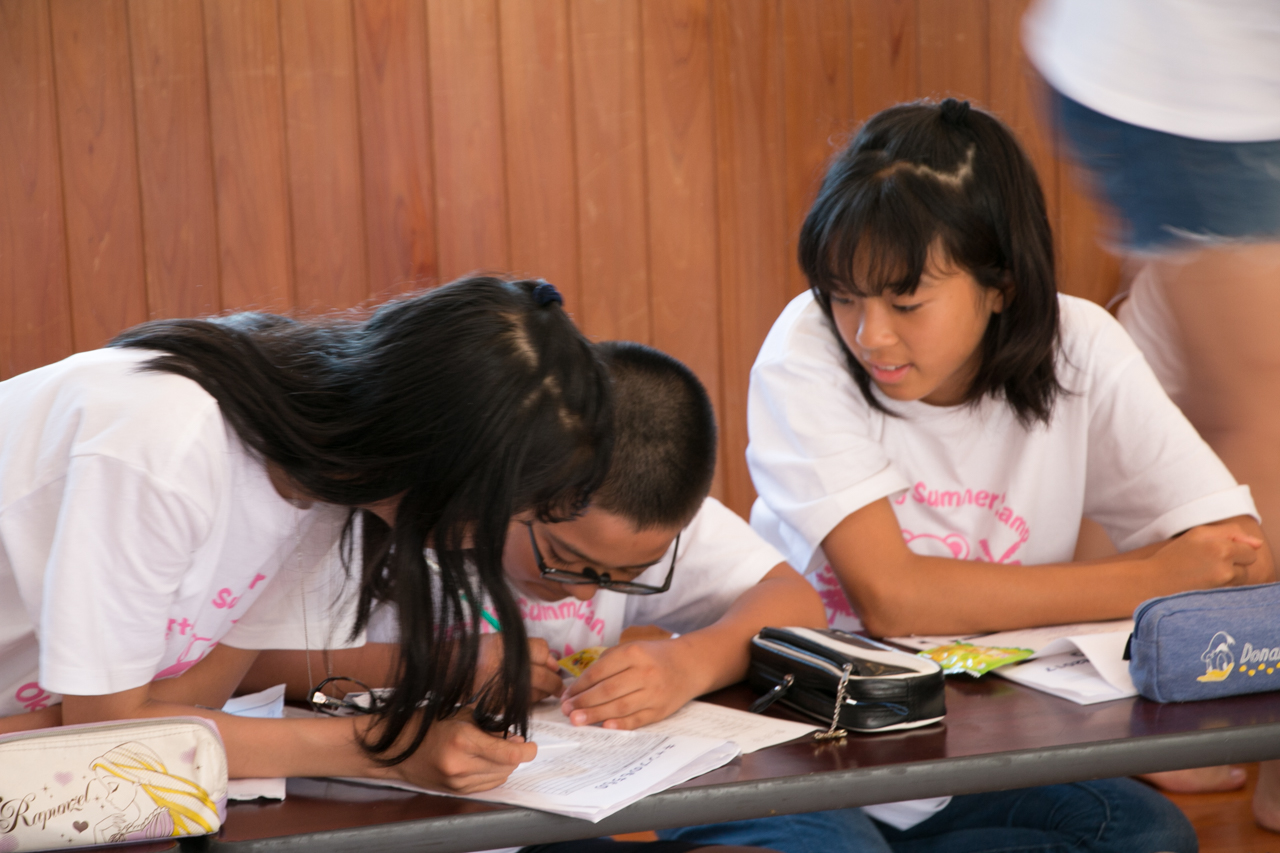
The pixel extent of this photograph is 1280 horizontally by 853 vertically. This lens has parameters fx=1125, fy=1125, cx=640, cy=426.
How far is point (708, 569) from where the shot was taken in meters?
1.65

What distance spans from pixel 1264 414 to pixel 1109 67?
1.40 feet

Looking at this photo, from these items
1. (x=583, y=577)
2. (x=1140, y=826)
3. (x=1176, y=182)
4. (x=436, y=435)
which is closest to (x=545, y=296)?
(x=436, y=435)

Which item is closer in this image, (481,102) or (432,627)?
(432,627)

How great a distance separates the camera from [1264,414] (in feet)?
3.50

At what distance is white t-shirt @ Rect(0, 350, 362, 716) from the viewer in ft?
3.41

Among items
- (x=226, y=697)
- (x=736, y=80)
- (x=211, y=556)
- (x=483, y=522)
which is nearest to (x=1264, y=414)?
(x=483, y=522)

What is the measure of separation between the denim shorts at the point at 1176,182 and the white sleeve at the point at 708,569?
0.86 m

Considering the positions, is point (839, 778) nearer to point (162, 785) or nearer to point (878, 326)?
point (162, 785)

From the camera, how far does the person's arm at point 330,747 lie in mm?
1023

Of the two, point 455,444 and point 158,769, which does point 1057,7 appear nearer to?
point 455,444

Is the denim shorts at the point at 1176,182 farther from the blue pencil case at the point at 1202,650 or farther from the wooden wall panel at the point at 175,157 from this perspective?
the wooden wall panel at the point at 175,157

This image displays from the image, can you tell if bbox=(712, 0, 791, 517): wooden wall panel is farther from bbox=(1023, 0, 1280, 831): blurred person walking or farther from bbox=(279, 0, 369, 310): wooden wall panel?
bbox=(1023, 0, 1280, 831): blurred person walking

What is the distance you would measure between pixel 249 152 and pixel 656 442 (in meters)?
1.85

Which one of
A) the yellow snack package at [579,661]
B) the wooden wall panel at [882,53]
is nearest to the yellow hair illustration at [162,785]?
the yellow snack package at [579,661]
